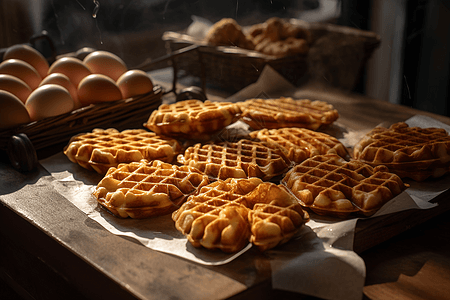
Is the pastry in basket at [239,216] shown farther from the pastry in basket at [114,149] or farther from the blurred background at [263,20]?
the blurred background at [263,20]

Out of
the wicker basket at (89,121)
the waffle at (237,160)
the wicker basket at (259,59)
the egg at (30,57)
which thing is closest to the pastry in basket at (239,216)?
the waffle at (237,160)

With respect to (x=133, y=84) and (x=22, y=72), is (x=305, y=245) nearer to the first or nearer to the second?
(x=133, y=84)

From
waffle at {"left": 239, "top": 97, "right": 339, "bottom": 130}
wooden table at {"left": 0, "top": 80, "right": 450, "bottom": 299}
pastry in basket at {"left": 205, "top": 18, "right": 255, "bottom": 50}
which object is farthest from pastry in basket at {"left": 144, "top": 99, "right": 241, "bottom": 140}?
pastry in basket at {"left": 205, "top": 18, "right": 255, "bottom": 50}

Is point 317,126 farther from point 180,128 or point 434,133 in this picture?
point 180,128

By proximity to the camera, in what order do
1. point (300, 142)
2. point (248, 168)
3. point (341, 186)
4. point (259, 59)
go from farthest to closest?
point (259, 59)
point (300, 142)
point (248, 168)
point (341, 186)

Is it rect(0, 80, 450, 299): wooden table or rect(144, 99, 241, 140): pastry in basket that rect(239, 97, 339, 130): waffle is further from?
rect(0, 80, 450, 299): wooden table

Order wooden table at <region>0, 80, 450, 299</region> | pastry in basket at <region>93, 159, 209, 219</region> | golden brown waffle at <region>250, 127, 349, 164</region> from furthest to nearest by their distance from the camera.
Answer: golden brown waffle at <region>250, 127, 349, 164</region>, pastry in basket at <region>93, 159, 209, 219</region>, wooden table at <region>0, 80, 450, 299</region>

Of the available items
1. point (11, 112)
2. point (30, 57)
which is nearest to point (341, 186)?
point (11, 112)
